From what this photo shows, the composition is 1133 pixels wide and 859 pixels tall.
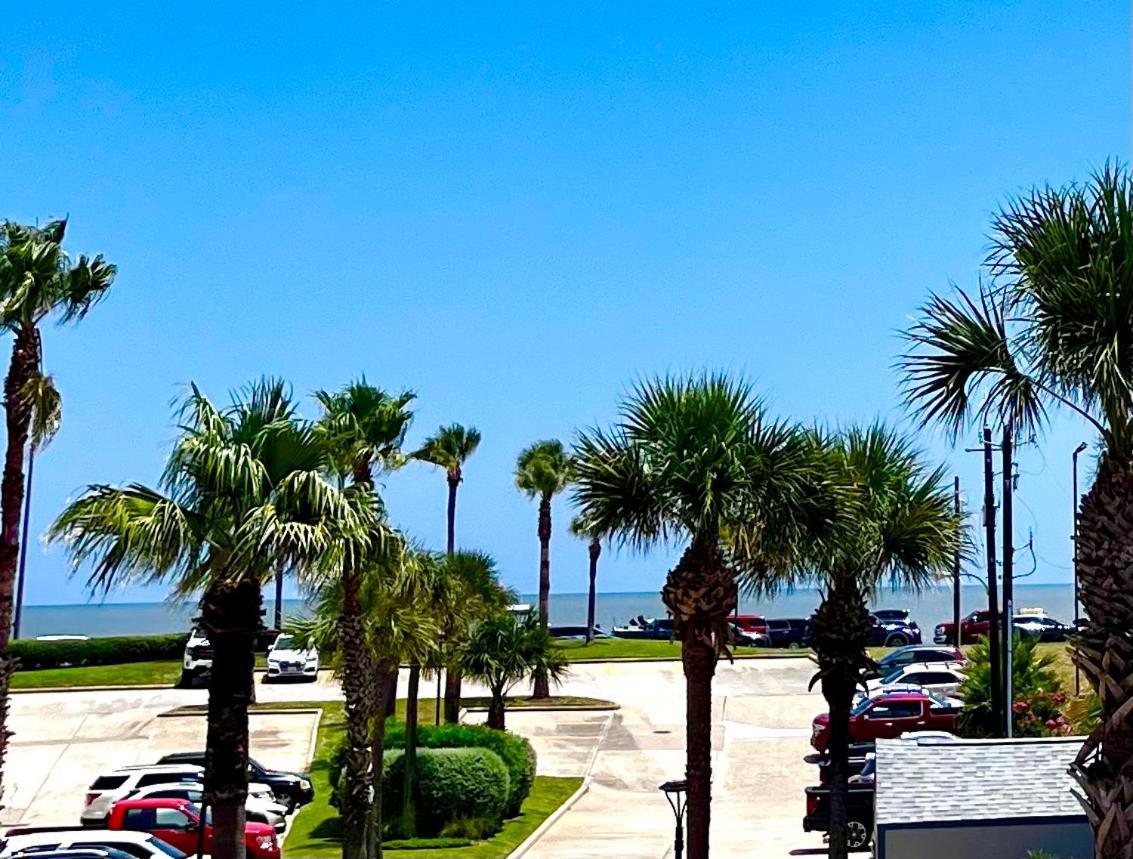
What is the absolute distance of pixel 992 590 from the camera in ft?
113

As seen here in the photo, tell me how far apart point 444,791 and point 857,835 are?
906 cm

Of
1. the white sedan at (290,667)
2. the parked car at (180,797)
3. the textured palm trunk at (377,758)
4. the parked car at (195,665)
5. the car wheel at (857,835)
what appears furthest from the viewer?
the white sedan at (290,667)

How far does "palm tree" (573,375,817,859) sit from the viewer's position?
2119cm

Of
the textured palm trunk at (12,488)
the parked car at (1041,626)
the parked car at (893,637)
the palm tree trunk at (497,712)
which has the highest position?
the textured palm trunk at (12,488)

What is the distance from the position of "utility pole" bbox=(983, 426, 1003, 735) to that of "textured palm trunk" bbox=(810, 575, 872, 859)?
32.2ft

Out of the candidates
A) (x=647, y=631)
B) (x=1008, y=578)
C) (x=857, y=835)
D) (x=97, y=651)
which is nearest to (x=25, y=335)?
(x=857, y=835)

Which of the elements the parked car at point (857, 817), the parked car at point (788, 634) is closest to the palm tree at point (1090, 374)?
the parked car at point (857, 817)

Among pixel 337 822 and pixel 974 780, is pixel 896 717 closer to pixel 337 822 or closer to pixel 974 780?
pixel 337 822

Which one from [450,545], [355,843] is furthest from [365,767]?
A: [450,545]

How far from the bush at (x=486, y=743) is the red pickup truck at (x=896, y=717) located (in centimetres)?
857

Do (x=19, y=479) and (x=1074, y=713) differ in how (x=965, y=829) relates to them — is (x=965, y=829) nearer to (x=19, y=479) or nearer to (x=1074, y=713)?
(x=19, y=479)

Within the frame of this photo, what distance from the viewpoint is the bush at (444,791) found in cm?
3156

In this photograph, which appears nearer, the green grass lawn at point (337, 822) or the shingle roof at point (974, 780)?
the shingle roof at point (974, 780)

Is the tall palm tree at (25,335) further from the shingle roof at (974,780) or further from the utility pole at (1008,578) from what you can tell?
the utility pole at (1008,578)
